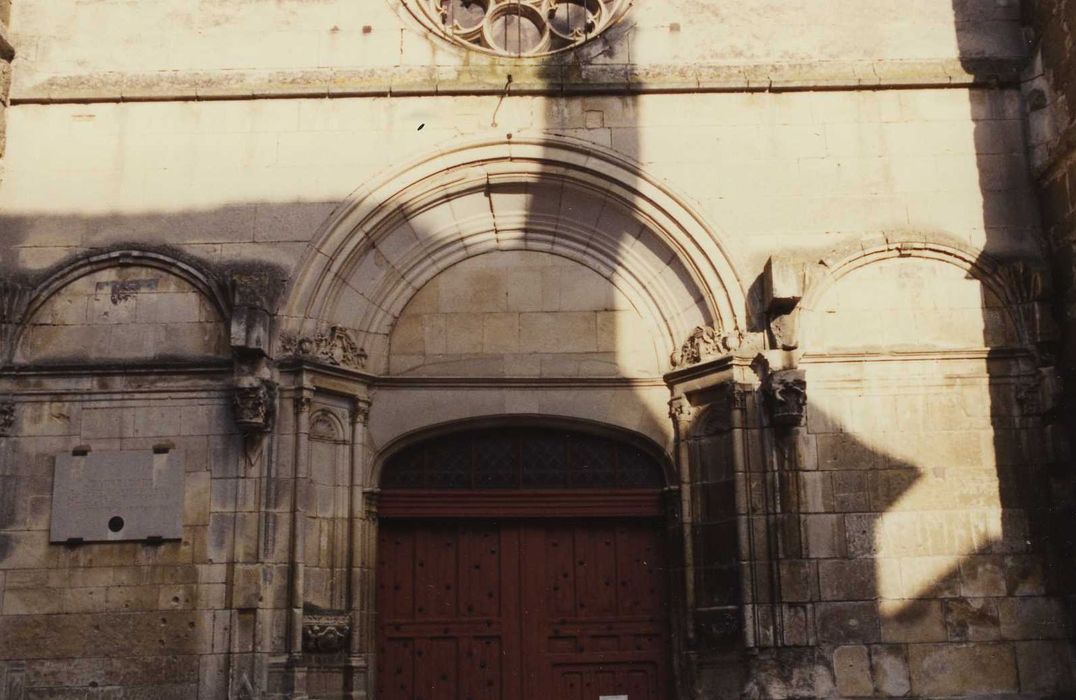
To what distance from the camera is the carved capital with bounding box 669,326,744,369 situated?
9.30 m

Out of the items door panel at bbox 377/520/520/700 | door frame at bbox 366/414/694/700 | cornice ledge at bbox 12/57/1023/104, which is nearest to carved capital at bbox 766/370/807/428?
door frame at bbox 366/414/694/700

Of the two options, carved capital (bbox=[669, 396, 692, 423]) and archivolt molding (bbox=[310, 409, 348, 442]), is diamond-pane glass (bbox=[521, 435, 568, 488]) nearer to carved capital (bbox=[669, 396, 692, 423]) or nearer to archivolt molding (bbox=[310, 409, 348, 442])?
carved capital (bbox=[669, 396, 692, 423])

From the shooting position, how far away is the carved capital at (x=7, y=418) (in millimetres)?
9141

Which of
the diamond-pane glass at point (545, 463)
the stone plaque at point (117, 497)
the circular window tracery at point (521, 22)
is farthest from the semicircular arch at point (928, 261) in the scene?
the stone plaque at point (117, 497)

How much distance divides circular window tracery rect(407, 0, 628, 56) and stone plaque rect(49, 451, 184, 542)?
4.06 m

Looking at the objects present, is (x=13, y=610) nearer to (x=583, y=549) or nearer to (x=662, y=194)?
(x=583, y=549)

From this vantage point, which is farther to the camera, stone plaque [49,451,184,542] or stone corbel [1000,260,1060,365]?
stone corbel [1000,260,1060,365]

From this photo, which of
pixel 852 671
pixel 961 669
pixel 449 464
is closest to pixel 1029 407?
pixel 961 669

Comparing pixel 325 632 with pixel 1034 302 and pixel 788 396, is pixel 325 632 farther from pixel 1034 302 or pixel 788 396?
pixel 1034 302

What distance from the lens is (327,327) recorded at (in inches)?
372

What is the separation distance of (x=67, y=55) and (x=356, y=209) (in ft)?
8.93

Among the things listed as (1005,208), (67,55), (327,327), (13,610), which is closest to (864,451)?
(1005,208)

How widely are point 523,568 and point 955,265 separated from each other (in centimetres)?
400

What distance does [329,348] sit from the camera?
938 cm
